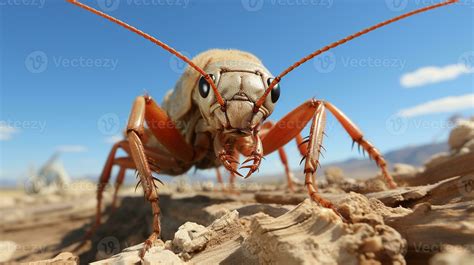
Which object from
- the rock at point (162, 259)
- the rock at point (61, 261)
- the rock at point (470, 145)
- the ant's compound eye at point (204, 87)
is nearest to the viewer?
the rock at point (162, 259)

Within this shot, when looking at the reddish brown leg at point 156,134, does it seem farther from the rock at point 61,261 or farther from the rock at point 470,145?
the rock at point 470,145

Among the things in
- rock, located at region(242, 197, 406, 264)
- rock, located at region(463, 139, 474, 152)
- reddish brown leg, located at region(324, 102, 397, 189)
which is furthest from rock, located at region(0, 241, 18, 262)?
rock, located at region(463, 139, 474, 152)

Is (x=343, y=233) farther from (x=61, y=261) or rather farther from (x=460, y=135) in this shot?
(x=460, y=135)

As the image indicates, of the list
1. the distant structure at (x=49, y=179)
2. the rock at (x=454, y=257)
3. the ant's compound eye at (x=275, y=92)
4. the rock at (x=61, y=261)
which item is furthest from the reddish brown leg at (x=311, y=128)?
the distant structure at (x=49, y=179)

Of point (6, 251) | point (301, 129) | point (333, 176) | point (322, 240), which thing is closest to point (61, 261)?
point (322, 240)

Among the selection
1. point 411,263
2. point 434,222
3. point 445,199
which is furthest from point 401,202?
point 411,263

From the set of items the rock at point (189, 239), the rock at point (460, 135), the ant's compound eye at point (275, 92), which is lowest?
the rock at point (189, 239)

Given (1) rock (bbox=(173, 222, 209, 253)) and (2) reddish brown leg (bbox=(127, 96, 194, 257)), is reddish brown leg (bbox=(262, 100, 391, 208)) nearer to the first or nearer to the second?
(2) reddish brown leg (bbox=(127, 96, 194, 257))

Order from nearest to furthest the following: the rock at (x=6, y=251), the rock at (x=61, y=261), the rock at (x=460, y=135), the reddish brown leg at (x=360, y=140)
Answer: the rock at (x=61, y=261) → the reddish brown leg at (x=360, y=140) → the rock at (x=6, y=251) → the rock at (x=460, y=135)

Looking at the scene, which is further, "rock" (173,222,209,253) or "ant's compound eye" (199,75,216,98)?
"ant's compound eye" (199,75,216,98)
